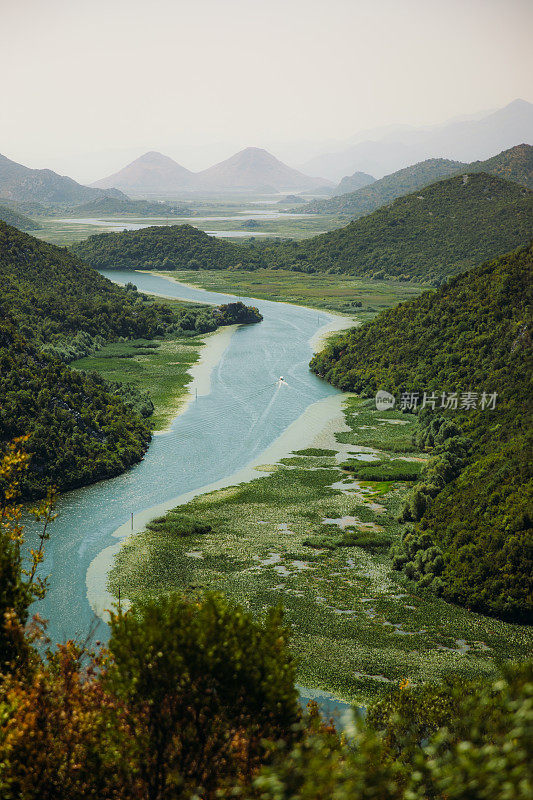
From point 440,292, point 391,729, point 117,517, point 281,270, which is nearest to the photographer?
point 391,729

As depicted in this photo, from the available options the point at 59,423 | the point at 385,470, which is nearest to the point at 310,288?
the point at 385,470

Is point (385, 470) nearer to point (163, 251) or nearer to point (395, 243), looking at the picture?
point (395, 243)

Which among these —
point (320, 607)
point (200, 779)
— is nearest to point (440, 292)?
point (320, 607)

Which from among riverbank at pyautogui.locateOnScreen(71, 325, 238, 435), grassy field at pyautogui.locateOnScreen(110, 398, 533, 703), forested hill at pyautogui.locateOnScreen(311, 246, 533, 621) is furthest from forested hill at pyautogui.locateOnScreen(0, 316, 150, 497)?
forested hill at pyautogui.locateOnScreen(311, 246, 533, 621)

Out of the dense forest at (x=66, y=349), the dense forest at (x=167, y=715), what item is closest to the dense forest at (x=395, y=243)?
the dense forest at (x=66, y=349)

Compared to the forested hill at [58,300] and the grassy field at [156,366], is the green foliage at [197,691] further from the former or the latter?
the forested hill at [58,300]

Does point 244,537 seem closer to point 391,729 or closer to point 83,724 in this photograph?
point 391,729
